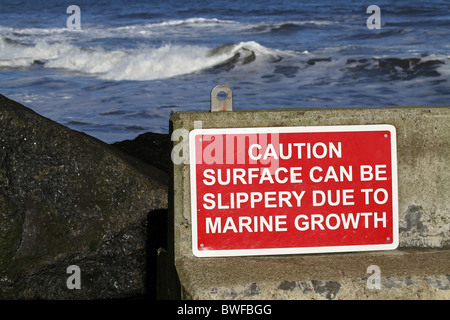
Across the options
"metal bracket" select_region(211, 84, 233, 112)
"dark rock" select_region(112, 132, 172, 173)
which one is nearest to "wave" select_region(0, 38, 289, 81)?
"dark rock" select_region(112, 132, 172, 173)

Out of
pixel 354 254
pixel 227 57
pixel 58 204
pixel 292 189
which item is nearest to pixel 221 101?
pixel 292 189

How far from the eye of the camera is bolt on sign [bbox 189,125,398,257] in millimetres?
3100

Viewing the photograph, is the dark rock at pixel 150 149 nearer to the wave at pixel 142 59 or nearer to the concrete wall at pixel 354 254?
the concrete wall at pixel 354 254

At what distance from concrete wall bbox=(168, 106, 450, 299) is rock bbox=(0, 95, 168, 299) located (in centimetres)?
146

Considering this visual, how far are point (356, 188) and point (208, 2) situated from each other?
36040 mm

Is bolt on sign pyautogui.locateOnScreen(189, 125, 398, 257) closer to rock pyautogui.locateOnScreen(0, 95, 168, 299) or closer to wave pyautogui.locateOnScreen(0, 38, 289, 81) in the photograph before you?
rock pyautogui.locateOnScreen(0, 95, 168, 299)

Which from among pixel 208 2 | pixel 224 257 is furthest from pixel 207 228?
pixel 208 2

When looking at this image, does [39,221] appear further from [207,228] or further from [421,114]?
[421,114]

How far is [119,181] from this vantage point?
4.72 meters

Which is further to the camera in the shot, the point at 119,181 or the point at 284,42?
the point at 284,42

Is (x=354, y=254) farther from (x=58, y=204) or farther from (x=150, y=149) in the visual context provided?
(x=150, y=149)

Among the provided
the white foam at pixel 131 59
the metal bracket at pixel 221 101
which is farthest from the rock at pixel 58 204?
the white foam at pixel 131 59

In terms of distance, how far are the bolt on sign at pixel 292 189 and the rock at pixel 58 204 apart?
1731 mm

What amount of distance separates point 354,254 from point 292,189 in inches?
15.9
